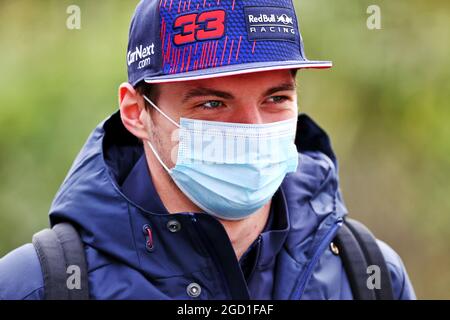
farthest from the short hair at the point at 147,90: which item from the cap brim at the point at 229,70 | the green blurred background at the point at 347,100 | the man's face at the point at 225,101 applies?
the green blurred background at the point at 347,100

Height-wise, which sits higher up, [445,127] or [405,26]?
[405,26]

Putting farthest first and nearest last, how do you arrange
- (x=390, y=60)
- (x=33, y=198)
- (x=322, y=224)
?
1. (x=390, y=60)
2. (x=33, y=198)
3. (x=322, y=224)

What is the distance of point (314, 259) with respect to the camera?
9.87 ft

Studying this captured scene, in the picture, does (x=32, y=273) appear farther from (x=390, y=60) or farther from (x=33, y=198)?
(x=390, y=60)

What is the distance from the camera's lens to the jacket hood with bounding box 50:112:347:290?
283 cm

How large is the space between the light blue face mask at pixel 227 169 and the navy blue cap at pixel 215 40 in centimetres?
22

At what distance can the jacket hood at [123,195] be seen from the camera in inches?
111

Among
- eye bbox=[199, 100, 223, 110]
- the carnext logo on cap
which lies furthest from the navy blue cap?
eye bbox=[199, 100, 223, 110]

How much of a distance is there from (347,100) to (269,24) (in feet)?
14.8

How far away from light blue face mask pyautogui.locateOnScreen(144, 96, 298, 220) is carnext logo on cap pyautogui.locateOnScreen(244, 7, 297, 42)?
0.33m

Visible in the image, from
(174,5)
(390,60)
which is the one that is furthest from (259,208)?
(390,60)

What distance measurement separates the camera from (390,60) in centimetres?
719

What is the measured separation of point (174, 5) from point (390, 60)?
15.2 feet

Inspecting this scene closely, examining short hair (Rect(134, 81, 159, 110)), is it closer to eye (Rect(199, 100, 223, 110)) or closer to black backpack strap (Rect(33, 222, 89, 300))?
eye (Rect(199, 100, 223, 110))
